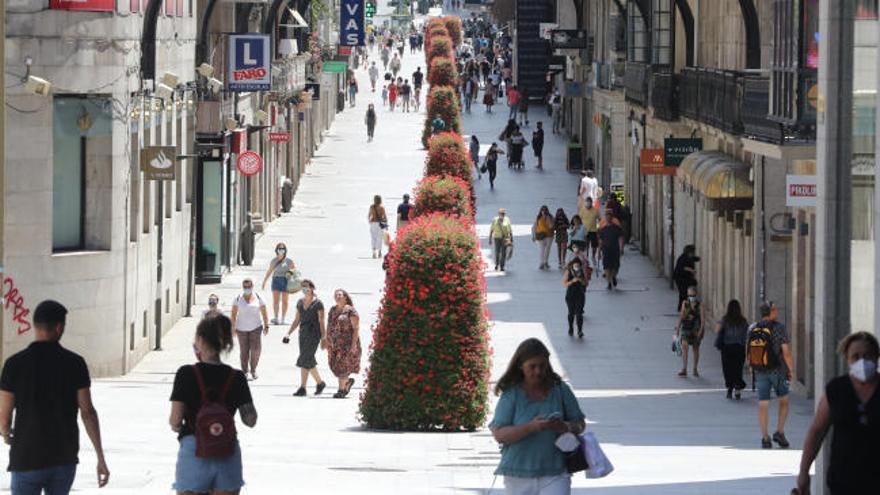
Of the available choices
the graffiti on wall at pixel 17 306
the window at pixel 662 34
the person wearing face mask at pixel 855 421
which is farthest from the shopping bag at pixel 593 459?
the window at pixel 662 34

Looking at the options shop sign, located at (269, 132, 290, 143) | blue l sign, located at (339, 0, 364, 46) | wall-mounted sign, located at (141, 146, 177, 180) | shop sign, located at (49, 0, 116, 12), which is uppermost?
blue l sign, located at (339, 0, 364, 46)

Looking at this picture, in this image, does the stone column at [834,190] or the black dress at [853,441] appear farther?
the stone column at [834,190]

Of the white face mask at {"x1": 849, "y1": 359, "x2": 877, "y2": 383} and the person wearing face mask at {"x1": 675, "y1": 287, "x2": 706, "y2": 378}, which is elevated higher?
the white face mask at {"x1": 849, "y1": 359, "x2": 877, "y2": 383}

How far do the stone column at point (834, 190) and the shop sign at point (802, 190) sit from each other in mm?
8300

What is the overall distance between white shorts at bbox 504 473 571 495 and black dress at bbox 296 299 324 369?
49.8 feet

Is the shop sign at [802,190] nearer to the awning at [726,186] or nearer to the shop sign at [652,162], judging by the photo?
the awning at [726,186]

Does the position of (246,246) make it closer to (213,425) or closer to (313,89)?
(313,89)

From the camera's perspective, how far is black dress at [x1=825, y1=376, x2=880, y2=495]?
10.8 meters

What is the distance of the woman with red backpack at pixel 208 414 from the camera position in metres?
11.2

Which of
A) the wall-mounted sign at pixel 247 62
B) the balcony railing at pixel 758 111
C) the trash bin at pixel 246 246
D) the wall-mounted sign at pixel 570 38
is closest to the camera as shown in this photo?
the balcony railing at pixel 758 111

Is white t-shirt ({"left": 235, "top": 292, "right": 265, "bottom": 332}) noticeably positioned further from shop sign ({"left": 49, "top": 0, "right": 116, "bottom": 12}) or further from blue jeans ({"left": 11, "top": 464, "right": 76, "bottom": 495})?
blue jeans ({"left": 11, "top": 464, "right": 76, "bottom": 495})

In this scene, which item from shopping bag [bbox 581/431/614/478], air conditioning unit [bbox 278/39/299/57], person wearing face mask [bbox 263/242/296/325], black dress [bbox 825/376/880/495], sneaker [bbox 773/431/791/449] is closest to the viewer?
black dress [bbox 825/376/880/495]

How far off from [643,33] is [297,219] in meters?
10.2

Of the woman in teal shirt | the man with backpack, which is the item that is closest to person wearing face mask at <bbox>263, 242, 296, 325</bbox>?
the man with backpack
